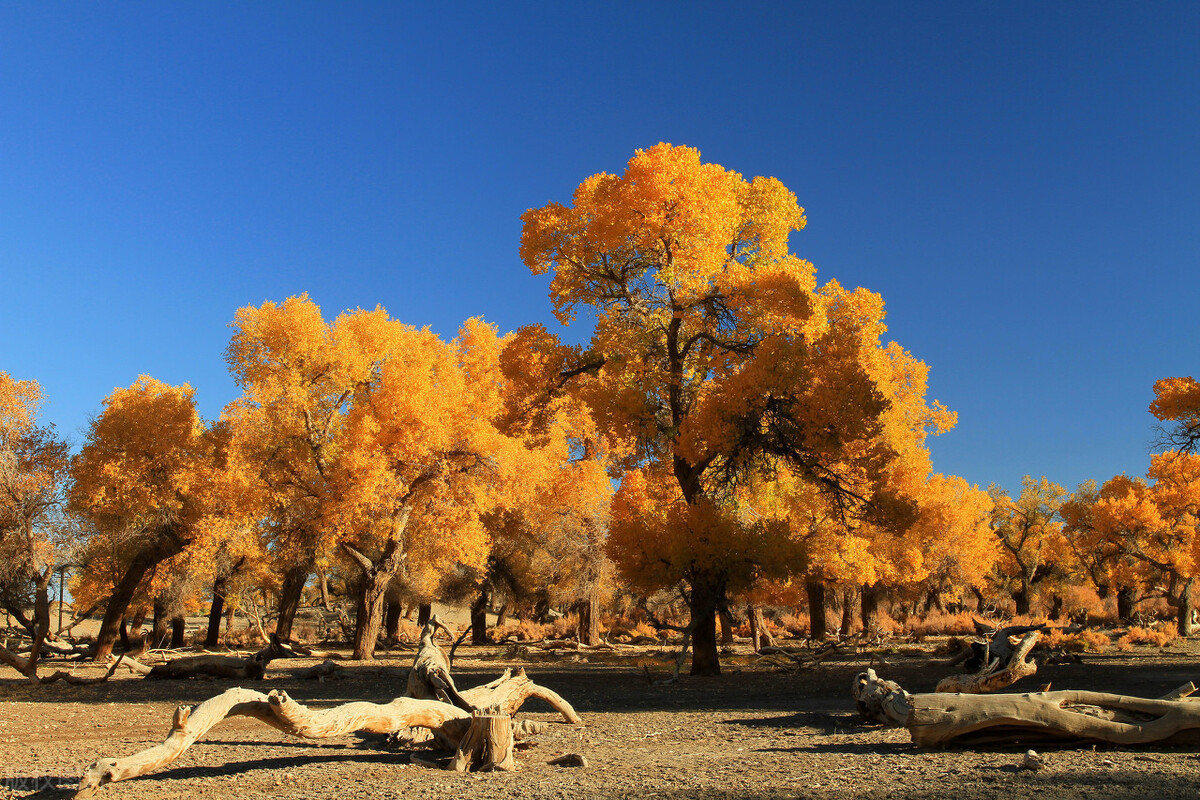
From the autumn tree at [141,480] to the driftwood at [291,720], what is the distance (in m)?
17.4

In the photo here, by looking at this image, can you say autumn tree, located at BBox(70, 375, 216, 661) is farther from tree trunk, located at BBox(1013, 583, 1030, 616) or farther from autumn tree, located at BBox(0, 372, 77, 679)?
tree trunk, located at BBox(1013, 583, 1030, 616)

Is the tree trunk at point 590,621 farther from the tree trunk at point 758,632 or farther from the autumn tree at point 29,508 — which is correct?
the autumn tree at point 29,508

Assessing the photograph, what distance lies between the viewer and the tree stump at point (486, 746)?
652cm

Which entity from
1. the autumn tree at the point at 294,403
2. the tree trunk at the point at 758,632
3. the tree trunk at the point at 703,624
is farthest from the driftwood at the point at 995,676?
the autumn tree at the point at 294,403

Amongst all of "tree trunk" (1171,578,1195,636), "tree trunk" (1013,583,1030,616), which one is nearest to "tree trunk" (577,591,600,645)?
"tree trunk" (1171,578,1195,636)

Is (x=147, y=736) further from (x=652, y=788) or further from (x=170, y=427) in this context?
(x=170, y=427)

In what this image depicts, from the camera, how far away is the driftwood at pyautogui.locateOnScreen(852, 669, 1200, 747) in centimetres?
625

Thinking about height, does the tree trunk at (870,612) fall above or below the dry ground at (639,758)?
below

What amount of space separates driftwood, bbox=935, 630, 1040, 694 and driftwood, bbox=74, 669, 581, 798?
563cm

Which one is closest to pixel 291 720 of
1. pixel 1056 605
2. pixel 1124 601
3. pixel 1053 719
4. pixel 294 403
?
pixel 1053 719

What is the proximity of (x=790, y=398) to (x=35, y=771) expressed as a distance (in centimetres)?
1227

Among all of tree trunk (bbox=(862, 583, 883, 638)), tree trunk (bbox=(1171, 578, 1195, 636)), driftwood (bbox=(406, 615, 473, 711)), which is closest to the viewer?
driftwood (bbox=(406, 615, 473, 711))

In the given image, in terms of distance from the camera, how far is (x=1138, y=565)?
3000cm

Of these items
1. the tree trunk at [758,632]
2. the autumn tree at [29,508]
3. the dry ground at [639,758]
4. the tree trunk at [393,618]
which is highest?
the autumn tree at [29,508]
